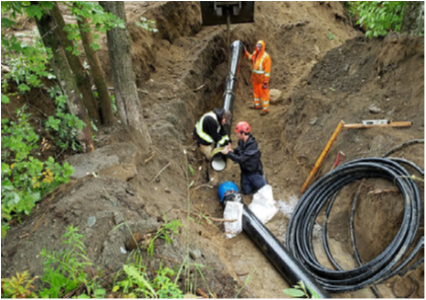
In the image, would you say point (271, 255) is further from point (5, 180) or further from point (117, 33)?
point (117, 33)

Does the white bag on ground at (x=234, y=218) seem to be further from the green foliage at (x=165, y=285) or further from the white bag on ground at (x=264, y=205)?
the green foliage at (x=165, y=285)

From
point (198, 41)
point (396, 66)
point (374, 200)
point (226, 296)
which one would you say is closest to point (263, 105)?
point (198, 41)

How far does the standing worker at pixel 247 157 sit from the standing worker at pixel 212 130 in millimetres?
Answer: 380

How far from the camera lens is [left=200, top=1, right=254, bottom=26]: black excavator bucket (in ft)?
21.0

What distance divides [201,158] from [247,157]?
1263mm

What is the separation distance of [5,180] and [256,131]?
581 cm

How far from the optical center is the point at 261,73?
7.71 m

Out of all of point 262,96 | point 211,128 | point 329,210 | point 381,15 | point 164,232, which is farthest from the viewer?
point 262,96

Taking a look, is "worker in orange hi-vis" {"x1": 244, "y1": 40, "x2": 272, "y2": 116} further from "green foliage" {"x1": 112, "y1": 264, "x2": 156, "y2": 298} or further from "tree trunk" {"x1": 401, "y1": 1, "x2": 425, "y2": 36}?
"green foliage" {"x1": 112, "y1": 264, "x2": 156, "y2": 298}

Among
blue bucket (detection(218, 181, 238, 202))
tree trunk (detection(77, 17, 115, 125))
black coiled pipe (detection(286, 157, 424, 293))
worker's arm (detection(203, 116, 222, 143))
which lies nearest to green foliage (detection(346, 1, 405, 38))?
black coiled pipe (detection(286, 157, 424, 293))

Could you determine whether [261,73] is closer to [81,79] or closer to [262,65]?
[262,65]

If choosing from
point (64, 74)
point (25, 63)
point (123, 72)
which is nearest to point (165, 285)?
point (64, 74)

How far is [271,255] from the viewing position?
3660 millimetres

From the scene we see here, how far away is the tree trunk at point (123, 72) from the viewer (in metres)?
3.60
